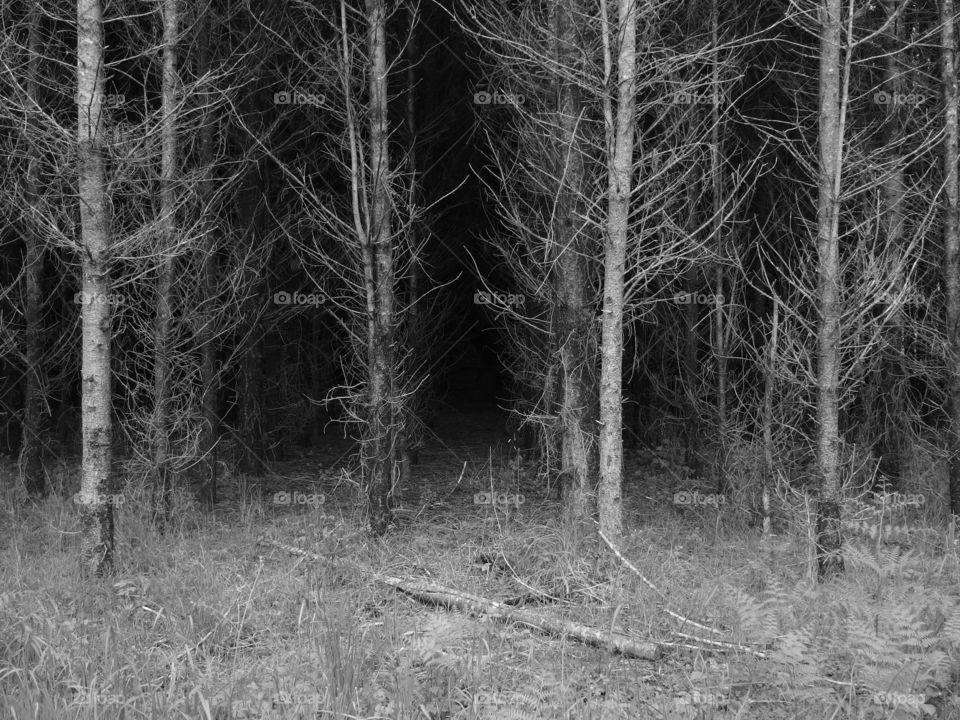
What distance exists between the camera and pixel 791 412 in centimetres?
980

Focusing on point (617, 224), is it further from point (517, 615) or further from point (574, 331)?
point (517, 615)

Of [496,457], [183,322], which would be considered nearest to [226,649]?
[183,322]

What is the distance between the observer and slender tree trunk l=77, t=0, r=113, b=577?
6.96m

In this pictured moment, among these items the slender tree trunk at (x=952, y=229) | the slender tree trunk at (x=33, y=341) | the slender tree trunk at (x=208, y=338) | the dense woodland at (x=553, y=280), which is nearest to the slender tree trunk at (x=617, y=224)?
the dense woodland at (x=553, y=280)

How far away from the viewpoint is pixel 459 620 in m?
6.02

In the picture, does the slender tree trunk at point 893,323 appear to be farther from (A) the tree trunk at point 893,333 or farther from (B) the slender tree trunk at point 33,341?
(B) the slender tree trunk at point 33,341

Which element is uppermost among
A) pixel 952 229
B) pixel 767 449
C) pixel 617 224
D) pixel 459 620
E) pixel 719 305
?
pixel 952 229

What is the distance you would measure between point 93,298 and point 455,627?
4.33m

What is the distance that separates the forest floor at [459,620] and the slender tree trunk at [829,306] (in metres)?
0.41

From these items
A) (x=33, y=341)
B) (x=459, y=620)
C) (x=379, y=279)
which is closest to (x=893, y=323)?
(x=379, y=279)

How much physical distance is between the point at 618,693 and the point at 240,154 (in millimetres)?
9120

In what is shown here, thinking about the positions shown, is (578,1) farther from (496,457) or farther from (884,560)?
(496,457)

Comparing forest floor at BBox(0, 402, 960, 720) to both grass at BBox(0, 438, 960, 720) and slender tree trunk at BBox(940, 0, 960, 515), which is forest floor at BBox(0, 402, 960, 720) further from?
slender tree trunk at BBox(940, 0, 960, 515)

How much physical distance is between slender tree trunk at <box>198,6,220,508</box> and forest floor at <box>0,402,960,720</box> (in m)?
0.65
